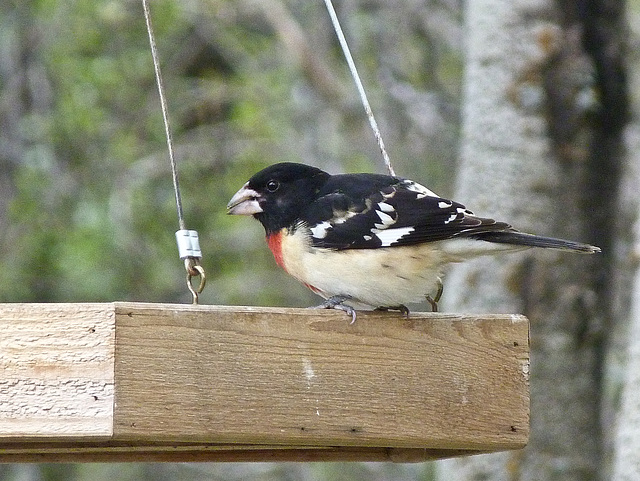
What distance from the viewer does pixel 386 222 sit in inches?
136

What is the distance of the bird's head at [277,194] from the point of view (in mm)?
3699

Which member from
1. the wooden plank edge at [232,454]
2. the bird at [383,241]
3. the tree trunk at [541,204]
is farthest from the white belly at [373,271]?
the tree trunk at [541,204]

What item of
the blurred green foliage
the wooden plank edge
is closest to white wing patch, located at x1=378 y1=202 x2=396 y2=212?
the wooden plank edge

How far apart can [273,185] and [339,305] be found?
66 centimetres

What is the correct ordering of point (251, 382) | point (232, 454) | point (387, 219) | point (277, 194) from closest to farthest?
point (251, 382) → point (232, 454) → point (387, 219) → point (277, 194)

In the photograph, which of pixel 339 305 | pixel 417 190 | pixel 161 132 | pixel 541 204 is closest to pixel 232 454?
pixel 339 305

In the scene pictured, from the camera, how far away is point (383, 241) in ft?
11.2

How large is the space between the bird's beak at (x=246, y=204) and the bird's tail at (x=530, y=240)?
2.44 feet

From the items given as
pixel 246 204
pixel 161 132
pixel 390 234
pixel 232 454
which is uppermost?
pixel 161 132

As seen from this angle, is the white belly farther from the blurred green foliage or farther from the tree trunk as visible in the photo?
the blurred green foliage

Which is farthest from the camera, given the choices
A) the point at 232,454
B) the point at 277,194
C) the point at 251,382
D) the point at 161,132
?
the point at 161,132

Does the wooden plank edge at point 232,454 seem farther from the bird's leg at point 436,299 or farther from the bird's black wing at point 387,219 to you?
the bird's black wing at point 387,219

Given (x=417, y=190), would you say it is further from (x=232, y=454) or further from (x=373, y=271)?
(x=232, y=454)

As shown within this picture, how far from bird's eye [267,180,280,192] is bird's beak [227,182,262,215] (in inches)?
1.8
